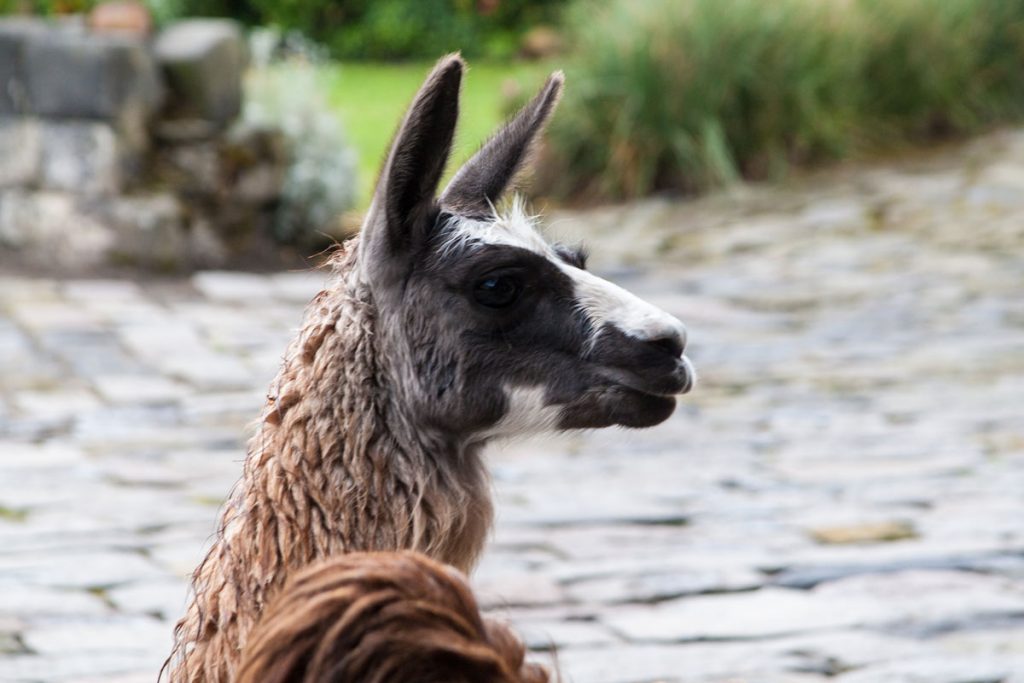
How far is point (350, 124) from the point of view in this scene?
15.0 meters

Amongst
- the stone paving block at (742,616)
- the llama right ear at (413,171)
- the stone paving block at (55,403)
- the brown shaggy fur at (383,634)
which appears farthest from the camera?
the stone paving block at (55,403)

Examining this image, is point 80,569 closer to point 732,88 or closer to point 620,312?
point 620,312

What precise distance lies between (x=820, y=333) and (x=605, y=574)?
3964 millimetres

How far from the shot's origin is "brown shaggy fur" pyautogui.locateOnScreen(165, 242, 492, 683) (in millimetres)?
2520

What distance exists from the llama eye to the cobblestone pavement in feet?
1.04

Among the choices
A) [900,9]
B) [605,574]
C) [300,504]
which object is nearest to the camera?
[300,504]

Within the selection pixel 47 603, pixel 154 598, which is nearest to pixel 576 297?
pixel 154 598

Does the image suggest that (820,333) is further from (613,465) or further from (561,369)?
(561,369)

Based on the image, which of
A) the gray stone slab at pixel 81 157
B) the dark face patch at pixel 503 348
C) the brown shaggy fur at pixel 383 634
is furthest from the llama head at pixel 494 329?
the gray stone slab at pixel 81 157

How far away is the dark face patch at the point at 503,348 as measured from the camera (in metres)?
2.76

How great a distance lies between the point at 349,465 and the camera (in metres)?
2.65

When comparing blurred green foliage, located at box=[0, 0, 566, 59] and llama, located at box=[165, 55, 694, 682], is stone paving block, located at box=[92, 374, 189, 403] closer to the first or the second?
llama, located at box=[165, 55, 694, 682]

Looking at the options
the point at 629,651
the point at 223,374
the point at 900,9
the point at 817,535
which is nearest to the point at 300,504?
the point at 629,651

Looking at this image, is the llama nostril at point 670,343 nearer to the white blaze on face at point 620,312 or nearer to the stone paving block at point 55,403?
the white blaze on face at point 620,312
